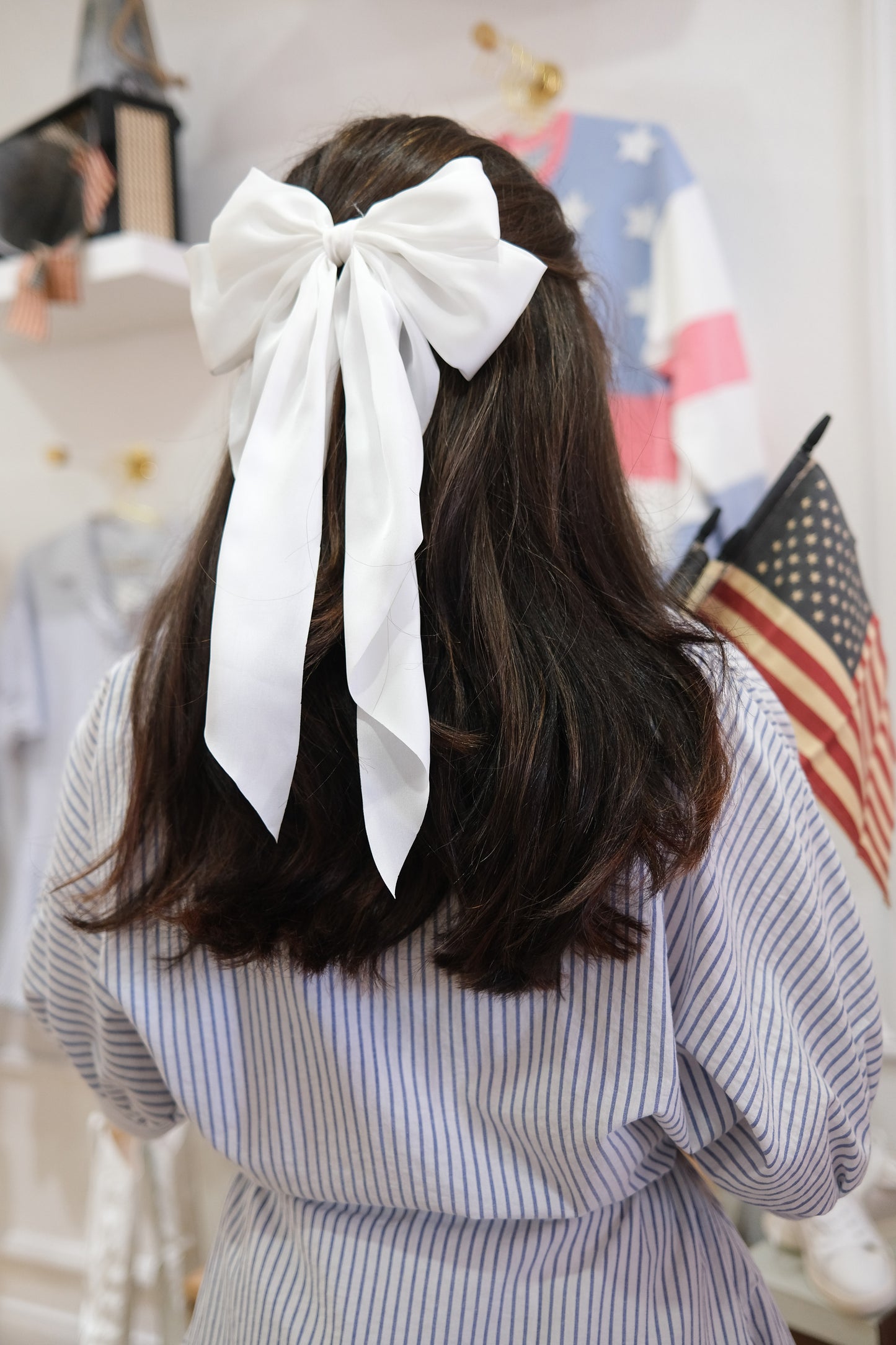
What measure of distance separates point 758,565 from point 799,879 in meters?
0.38

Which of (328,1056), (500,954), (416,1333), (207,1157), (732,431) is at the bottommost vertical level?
(207,1157)

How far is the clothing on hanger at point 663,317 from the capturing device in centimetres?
138

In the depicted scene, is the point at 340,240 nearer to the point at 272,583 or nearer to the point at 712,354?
the point at 272,583

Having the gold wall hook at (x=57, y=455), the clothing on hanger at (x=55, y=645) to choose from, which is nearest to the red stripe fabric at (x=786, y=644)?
the clothing on hanger at (x=55, y=645)

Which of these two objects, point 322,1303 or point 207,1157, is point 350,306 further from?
point 207,1157

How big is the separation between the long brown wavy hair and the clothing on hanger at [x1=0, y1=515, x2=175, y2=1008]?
46.9 inches

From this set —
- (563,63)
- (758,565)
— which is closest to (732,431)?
(758,565)

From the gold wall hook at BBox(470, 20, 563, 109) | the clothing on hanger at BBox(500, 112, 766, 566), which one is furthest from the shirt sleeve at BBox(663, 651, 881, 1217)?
the gold wall hook at BBox(470, 20, 563, 109)

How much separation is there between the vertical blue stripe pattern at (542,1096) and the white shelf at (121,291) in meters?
1.06

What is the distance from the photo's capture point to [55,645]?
1.90 m

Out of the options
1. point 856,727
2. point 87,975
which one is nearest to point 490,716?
point 87,975

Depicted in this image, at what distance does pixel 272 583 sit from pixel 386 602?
0.08m

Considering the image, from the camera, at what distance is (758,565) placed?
99cm

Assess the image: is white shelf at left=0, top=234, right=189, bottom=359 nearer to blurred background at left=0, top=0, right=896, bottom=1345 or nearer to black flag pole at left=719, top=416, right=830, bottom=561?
blurred background at left=0, top=0, right=896, bottom=1345
